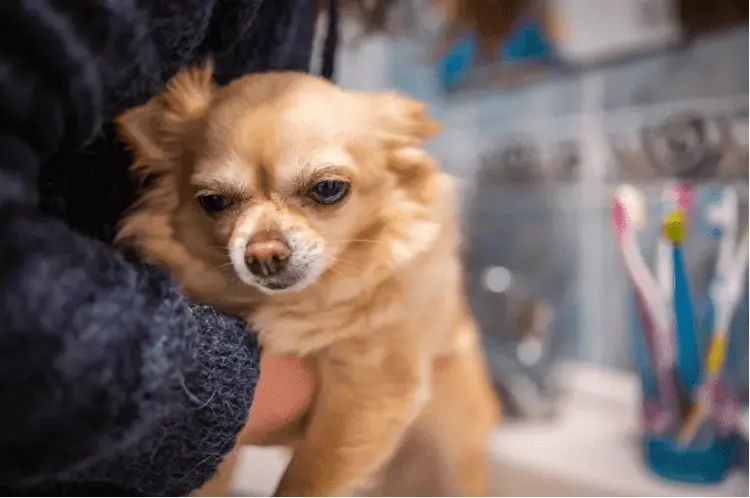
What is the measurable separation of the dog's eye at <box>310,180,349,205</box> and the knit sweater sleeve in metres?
0.12

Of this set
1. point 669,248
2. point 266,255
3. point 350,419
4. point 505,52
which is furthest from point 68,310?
point 505,52

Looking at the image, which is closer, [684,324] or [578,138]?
[684,324]

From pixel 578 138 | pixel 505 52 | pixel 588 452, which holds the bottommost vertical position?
pixel 588 452

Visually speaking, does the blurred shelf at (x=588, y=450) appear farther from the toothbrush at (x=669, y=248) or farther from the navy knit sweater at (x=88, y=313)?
the navy knit sweater at (x=88, y=313)

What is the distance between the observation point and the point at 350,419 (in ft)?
1.53

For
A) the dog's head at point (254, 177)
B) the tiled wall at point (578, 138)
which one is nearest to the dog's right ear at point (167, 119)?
the dog's head at point (254, 177)

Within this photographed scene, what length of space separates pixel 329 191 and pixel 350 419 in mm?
161

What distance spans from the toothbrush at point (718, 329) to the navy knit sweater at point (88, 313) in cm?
61

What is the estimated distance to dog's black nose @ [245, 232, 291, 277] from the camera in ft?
1.30

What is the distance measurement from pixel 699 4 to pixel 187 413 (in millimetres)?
852

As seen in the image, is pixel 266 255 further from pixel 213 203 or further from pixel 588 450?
pixel 588 450

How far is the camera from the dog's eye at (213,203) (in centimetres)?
43

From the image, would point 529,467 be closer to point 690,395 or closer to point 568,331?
point 690,395

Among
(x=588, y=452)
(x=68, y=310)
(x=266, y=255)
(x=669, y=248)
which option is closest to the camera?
(x=68, y=310)
